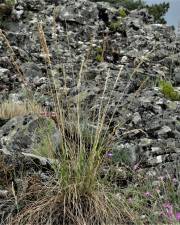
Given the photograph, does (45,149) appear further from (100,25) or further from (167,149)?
(100,25)

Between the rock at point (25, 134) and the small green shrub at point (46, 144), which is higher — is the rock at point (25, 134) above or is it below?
below

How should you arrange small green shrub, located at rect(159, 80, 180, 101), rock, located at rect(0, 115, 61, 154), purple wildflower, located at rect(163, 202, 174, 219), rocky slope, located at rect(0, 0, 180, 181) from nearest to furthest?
1. purple wildflower, located at rect(163, 202, 174, 219)
2. rock, located at rect(0, 115, 61, 154)
3. rocky slope, located at rect(0, 0, 180, 181)
4. small green shrub, located at rect(159, 80, 180, 101)

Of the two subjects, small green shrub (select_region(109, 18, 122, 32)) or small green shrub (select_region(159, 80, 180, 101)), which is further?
small green shrub (select_region(109, 18, 122, 32))

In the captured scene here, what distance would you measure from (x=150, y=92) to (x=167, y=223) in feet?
14.2

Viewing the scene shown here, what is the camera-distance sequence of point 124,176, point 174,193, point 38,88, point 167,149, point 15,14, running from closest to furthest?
1. point 174,193
2. point 124,176
3. point 167,149
4. point 38,88
5. point 15,14

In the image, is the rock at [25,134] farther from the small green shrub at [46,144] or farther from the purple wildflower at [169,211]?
the purple wildflower at [169,211]

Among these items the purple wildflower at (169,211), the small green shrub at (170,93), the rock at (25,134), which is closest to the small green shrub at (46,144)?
the rock at (25,134)

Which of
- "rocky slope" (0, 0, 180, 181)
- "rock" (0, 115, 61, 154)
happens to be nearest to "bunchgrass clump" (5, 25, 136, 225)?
"rocky slope" (0, 0, 180, 181)

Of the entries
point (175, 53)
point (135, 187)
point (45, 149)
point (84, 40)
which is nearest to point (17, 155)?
point (45, 149)

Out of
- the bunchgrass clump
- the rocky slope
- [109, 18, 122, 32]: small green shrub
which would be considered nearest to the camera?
the bunchgrass clump

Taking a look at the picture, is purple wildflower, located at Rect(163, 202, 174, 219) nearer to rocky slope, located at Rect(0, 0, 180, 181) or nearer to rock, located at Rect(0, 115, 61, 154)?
rocky slope, located at Rect(0, 0, 180, 181)

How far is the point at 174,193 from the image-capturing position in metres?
5.03

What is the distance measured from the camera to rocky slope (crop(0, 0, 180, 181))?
22.2ft

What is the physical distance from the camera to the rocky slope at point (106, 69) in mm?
6754
